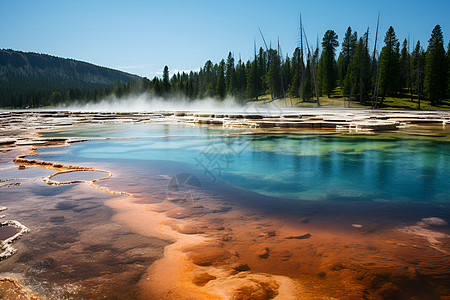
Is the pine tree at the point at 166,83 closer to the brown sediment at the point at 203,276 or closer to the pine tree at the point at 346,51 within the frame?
the pine tree at the point at 346,51

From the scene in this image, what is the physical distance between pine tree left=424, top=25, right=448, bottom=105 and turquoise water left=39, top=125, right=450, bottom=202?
41.4 m

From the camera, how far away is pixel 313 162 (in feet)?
32.3

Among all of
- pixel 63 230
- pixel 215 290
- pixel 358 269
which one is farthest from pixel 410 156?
pixel 63 230

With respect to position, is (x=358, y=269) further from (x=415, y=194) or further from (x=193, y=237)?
(x=415, y=194)

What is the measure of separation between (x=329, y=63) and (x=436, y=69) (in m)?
17.0

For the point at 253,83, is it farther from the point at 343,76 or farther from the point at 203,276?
the point at 203,276

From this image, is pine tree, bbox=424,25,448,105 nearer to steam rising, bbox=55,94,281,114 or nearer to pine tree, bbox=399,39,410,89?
pine tree, bbox=399,39,410,89

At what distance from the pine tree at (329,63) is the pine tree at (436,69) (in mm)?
14966

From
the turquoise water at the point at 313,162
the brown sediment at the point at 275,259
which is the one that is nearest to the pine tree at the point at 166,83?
the turquoise water at the point at 313,162

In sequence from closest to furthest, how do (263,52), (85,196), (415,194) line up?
(85,196) → (415,194) → (263,52)

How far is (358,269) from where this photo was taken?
10.2 feet

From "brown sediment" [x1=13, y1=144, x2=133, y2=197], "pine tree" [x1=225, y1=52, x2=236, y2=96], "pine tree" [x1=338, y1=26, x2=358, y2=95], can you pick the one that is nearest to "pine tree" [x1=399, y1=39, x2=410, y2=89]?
"pine tree" [x1=338, y1=26, x2=358, y2=95]

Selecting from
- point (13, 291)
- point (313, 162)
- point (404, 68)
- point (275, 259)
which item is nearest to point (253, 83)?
point (404, 68)

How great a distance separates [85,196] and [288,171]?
17.9ft
